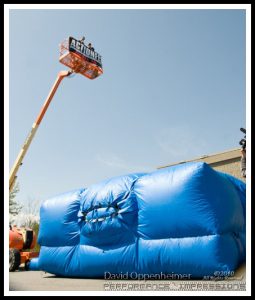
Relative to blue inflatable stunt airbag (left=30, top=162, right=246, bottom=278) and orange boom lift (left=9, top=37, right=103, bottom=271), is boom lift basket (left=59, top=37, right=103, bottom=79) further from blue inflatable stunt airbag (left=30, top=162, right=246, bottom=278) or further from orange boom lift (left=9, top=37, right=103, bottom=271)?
blue inflatable stunt airbag (left=30, top=162, right=246, bottom=278)

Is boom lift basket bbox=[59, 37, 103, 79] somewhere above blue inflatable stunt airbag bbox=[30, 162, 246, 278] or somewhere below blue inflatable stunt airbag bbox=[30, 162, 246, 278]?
above

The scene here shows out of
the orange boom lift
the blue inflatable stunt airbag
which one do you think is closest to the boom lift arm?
the orange boom lift

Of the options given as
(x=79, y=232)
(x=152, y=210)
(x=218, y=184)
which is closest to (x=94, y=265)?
(x=79, y=232)

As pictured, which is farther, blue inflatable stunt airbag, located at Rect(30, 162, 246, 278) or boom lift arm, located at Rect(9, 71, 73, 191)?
boom lift arm, located at Rect(9, 71, 73, 191)

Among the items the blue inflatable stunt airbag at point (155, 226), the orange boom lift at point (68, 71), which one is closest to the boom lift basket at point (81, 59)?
the orange boom lift at point (68, 71)

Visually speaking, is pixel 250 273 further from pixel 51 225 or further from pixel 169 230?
pixel 51 225

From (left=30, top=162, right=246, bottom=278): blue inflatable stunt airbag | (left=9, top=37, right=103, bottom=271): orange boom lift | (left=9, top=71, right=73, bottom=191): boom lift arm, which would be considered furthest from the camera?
(left=9, top=71, right=73, bottom=191): boom lift arm

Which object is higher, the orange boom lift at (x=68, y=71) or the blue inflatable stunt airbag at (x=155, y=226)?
the orange boom lift at (x=68, y=71)

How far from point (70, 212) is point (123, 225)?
4.58 feet

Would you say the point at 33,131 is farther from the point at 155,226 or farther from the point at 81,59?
the point at 155,226

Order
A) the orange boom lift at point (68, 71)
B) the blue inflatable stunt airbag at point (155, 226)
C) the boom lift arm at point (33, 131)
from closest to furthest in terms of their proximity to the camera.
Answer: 1. the blue inflatable stunt airbag at point (155, 226)
2. the orange boom lift at point (68, 71)
3. the boom lift arm at point (33, 131)

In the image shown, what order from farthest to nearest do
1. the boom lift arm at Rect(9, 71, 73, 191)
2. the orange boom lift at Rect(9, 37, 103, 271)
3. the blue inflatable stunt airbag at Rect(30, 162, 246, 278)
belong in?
the boom lift arm at Rect(9, 71, 73, 191) < the orange boom lift at Rect(9, 37, 103, 271) < the blue inflatable stunt airbag at Rect(30, 162, 246, 278)

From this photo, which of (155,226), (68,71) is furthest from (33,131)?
(155,226)

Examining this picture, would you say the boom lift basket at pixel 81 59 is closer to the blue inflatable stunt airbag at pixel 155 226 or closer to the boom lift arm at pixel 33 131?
the boom lift arm at pixel 33 131
